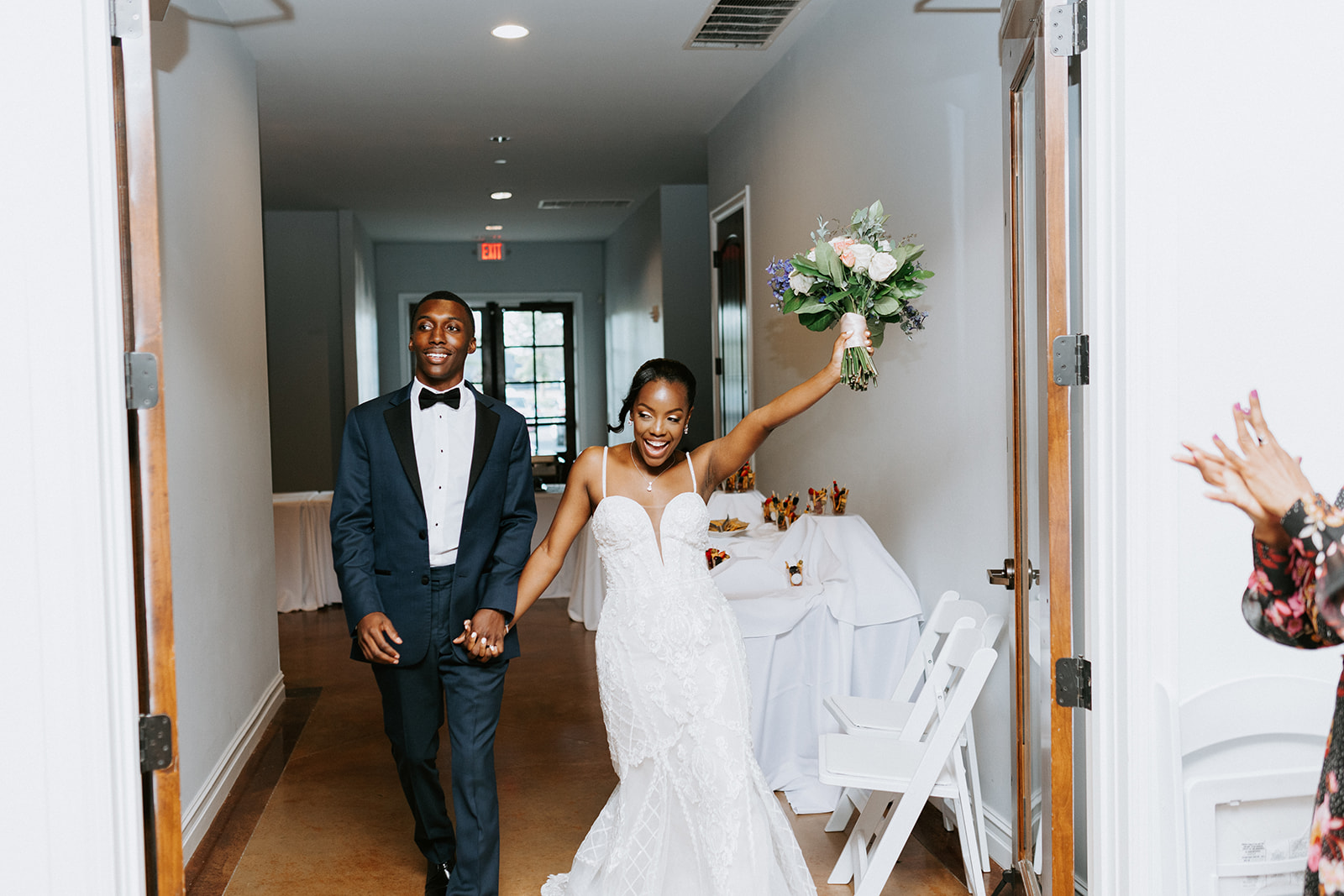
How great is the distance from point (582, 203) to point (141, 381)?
9505 mm

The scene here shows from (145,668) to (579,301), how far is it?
12.5 metres

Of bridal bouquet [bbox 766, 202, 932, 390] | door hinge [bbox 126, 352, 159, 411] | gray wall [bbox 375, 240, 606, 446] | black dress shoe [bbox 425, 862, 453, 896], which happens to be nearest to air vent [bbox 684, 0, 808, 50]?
bridal bouquet [bbox 766, 202, 932, 390]

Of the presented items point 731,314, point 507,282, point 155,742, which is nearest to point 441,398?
point 155,742

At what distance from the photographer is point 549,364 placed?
1440 centimetres

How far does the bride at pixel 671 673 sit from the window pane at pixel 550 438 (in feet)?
37.6

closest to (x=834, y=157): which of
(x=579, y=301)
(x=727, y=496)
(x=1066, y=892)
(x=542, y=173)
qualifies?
(x=727, y=496)

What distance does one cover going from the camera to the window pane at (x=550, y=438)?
14.5 m

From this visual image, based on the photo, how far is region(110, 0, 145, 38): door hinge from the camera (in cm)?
193

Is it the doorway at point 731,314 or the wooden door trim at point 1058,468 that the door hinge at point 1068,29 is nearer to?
the wooden door trim at point 1058,468

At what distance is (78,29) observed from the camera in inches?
72.9

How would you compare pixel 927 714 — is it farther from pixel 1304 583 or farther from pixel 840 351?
pixel 1304 583

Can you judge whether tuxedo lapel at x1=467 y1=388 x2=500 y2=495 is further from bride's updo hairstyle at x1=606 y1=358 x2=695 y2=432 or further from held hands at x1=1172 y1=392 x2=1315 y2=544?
held hands at x1=1172 y1=392 x2=1315 y2=544

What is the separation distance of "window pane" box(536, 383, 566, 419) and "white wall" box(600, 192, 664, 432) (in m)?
0.72

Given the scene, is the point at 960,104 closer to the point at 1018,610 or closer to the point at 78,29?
the point at 1018,610
